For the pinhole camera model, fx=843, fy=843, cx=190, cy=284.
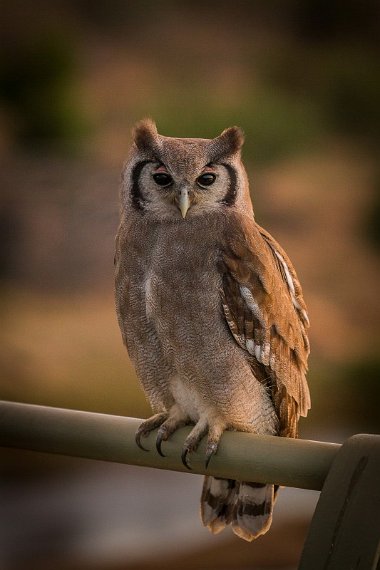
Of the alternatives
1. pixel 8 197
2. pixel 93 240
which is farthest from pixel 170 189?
pixel 8 197

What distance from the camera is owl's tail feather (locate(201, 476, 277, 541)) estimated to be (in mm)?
1562

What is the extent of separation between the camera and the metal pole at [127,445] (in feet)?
3.58

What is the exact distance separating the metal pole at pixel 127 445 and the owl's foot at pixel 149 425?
0.05 feet

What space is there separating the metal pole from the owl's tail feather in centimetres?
23

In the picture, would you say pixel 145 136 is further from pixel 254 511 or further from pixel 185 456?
pixel 254 511

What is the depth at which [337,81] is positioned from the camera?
300cm

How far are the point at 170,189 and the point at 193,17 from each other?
1.74 meters

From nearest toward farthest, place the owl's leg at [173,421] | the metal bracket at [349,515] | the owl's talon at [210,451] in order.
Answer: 1. the metal bracket at [349,515]
2. the owl's talon at [210,451]
3. the owl's leg at [173,421]

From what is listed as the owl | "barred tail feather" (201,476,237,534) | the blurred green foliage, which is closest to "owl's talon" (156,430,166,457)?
the owl

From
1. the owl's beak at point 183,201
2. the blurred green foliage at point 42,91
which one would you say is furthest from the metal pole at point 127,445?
the blurred green foliage at point 42,91

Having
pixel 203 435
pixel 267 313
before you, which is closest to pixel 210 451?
pixel 203 435

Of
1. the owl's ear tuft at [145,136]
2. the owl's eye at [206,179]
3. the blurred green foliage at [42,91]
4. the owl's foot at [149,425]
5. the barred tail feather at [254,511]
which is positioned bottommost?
the barred tail feather at [254,511]

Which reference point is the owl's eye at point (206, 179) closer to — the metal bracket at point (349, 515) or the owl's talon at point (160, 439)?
the owl's talon at point (160, 439)

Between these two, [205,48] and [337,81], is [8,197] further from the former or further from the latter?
[337,81]
